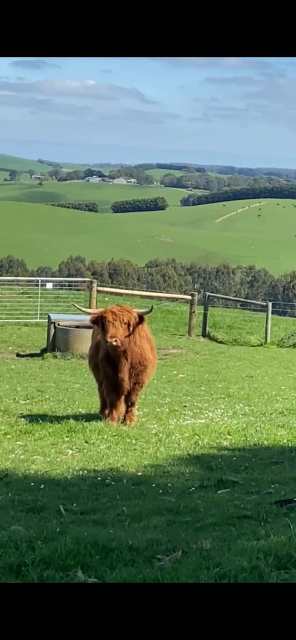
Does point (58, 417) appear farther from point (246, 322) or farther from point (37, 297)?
point (37, 297)

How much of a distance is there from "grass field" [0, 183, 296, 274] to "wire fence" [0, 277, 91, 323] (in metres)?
26.4

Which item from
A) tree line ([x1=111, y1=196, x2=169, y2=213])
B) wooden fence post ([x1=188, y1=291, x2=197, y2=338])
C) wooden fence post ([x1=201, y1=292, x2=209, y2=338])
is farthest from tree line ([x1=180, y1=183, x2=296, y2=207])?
wooden fence post ([x1=188, y1=291, x2=197, y2=338])

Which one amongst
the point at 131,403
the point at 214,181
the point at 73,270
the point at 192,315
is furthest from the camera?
the point at 214,181

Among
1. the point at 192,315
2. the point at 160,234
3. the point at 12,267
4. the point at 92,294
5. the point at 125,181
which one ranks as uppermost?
the point at 125,181

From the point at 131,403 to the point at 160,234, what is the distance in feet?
211

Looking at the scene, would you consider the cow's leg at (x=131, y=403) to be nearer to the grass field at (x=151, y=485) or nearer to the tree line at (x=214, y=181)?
the grass field at (x=151, y=485)

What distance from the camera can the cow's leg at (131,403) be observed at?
41.7 ft

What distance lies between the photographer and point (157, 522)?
21.6 feet

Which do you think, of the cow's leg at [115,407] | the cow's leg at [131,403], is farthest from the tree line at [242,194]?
the cow's leg at [115,407]

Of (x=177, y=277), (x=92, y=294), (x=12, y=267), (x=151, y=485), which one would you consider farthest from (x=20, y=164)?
(x=151, y=485)

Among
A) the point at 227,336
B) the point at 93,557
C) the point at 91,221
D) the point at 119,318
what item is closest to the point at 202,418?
the point at 119,318

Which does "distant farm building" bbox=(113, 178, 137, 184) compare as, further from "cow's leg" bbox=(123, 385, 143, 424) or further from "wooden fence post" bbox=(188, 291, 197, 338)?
"cow's leg" bbox=(123, 385, 143, 424)
